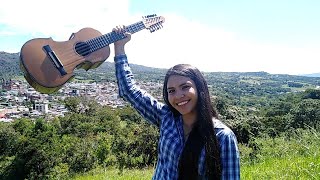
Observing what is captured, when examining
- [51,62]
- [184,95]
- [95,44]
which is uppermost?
[95,44]

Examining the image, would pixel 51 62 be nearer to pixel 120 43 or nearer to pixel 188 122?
pixel 120 43

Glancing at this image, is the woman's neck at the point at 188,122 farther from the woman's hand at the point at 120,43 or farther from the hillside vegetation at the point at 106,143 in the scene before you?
the hillside vegetation at the point at 106,143

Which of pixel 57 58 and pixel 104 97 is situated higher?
pixel 57 58

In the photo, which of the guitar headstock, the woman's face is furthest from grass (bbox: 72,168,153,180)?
the woman's face

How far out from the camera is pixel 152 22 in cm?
236

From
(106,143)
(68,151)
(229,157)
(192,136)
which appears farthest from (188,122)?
(68,151)

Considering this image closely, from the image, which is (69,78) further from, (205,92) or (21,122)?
(21,122)

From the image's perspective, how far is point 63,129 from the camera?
1597 inches

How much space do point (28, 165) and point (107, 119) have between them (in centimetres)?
1737

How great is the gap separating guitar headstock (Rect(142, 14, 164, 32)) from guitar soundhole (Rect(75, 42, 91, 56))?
0.43 m

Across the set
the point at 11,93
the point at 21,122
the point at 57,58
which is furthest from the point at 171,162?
the point at 11,93

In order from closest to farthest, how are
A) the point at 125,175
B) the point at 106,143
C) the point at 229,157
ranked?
the point at 229,157, the point at 125,175, the point at 106,143

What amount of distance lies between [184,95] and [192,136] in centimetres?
20

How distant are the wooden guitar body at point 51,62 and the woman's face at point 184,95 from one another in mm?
686
